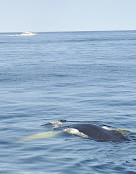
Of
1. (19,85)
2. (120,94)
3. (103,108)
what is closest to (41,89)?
(19,85)

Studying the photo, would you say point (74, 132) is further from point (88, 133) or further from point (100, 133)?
point (100, 133)

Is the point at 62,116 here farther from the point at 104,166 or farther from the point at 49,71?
the point at 49,71

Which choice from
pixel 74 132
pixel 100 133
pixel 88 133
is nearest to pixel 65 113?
pixel 74 132

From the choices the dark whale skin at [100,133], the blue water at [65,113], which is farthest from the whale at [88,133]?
the blue water at [65,113]

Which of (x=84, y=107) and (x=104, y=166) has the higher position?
(x=84, y=107)

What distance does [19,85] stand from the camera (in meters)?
37.2

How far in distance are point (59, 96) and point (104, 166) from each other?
1686 centimetres

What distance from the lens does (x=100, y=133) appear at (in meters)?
19.0

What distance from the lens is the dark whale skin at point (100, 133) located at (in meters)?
18.4

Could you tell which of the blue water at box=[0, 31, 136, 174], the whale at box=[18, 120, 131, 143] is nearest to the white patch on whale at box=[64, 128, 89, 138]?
the whale at box=[18, 120, 131, 143]

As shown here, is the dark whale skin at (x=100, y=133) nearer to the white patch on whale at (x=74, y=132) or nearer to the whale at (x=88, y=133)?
the whale at (x=88, y=133)

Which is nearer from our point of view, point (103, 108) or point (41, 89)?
point (103, 108)

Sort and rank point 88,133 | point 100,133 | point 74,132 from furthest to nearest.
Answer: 1. point 74,132
2. point 88,133
3. point 100,133

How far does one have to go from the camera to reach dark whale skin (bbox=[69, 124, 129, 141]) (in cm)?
1844
